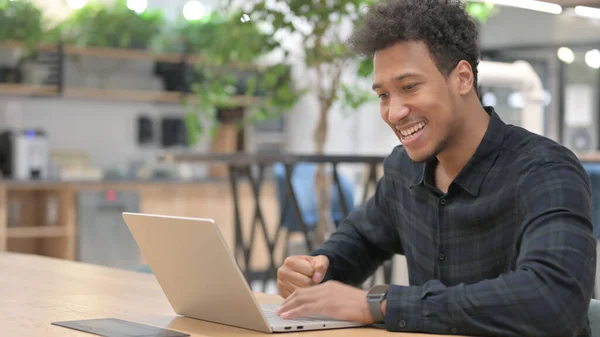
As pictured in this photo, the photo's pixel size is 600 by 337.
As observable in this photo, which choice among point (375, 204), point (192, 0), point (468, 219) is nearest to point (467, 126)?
point (468, 219)

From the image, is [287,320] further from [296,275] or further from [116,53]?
[116,53]

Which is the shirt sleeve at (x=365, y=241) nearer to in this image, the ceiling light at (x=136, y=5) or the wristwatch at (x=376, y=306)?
the wristwatch at (x=376, y=306)

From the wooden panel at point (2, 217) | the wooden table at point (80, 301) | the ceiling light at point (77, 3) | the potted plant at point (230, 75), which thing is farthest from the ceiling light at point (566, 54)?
the wooden table at point (80, 301)

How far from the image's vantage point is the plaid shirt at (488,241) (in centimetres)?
140

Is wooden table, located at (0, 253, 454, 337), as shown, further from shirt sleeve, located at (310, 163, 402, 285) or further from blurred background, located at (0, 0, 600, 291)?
blurred background, located at (0, 0, 600, 291)

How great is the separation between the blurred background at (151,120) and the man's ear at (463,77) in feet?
13.4

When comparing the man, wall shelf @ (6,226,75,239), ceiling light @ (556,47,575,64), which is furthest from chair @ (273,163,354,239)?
the man

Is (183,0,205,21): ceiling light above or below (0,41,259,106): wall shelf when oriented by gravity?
above

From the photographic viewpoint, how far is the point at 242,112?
28.9ft

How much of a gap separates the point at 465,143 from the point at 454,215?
0.44ft

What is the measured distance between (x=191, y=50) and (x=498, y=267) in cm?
677

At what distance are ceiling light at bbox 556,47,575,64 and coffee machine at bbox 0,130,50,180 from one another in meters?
5.13

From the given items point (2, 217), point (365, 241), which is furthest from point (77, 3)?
point (365, 241)

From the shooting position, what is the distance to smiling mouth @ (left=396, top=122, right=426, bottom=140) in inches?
66.2
